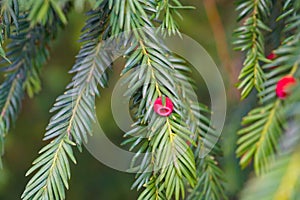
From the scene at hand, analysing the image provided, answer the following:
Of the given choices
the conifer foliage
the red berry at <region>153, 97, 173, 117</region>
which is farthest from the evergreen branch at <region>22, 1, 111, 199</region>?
the red berry at <region>153, 97, 173, 117</region>

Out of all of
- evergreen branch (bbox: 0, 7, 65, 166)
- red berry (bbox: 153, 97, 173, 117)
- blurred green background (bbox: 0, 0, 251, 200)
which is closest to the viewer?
red berry (bbox: 153, 97, 173, 117)

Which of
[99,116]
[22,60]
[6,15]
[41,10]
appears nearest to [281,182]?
[41,10]

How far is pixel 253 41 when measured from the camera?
605 mm

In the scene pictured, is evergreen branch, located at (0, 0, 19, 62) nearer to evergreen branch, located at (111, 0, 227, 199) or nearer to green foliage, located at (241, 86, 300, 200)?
evergreen branch, located at (111, 0, 227, 199)

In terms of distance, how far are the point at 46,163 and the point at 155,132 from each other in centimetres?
15

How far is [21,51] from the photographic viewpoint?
0.76 m

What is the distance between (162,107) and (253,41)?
165 mm

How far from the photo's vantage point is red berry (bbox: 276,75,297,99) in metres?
0.44

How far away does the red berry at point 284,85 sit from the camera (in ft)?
1.44

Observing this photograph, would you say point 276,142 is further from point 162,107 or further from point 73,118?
point 73,118

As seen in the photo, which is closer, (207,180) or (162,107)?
(162,107)

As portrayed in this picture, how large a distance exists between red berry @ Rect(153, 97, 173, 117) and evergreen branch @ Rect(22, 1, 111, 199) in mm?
103

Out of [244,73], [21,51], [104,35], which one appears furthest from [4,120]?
[244,73]

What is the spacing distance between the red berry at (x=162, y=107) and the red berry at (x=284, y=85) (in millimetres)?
131
